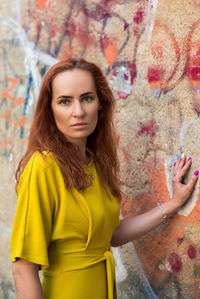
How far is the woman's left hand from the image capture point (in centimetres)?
199

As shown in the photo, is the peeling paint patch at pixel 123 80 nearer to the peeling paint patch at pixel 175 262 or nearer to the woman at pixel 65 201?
the woman at pixel 65 201

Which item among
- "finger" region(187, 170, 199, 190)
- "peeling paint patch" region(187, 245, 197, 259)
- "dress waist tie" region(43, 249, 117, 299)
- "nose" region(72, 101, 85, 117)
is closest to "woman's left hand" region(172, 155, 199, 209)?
"finger" region(187, 170, 199, 190)

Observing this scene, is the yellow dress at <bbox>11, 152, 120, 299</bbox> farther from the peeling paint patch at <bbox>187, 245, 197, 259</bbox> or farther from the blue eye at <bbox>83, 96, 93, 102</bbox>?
the peeling paint patch at <bbox>187, 245, 197, 259</bbox>

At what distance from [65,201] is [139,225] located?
581 mm

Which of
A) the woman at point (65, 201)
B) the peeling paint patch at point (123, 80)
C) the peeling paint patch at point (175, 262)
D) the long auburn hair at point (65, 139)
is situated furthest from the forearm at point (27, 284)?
the peeling paint patch at point (123, 80)

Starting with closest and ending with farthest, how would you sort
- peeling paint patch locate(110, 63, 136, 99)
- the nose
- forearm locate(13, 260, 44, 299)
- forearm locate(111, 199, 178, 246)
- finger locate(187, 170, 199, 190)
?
forearm locate(13, 260, 44, 299), the nose, finger locate(187, 170, 199, 190), forearm locate(111, 199, 178, 246), peeling paint patch locate(110, 63, 136, 99)

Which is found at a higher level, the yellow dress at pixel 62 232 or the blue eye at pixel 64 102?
the blue eye at pixel 64 102

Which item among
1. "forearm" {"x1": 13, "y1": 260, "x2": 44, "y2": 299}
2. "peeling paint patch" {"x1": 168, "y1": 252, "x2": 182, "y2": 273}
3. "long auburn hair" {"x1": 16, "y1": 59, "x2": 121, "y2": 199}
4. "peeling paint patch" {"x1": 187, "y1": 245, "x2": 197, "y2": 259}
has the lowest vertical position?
"peeling paint patch" {"x1": 168, "y1": 252, "x2": 182, "y2": 273}

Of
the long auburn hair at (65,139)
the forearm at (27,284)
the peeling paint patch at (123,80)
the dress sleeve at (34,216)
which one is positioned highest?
the peeling paint patch at (123,80)

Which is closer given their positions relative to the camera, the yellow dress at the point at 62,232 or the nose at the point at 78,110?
the yellow dress at the point at 62,232

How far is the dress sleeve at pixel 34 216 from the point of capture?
160 centimetres

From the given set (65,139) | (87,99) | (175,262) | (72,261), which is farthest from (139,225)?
(87,99)

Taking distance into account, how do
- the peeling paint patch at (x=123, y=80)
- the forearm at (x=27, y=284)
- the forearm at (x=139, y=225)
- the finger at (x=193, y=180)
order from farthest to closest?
the peeling paint patch at (x=123, y=80) < the forearm at (x=139, y=225) < the finger at (x=193, y=180) < the forearm at (x=27, y=284)

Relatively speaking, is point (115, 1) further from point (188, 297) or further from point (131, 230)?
point (188, 297)
